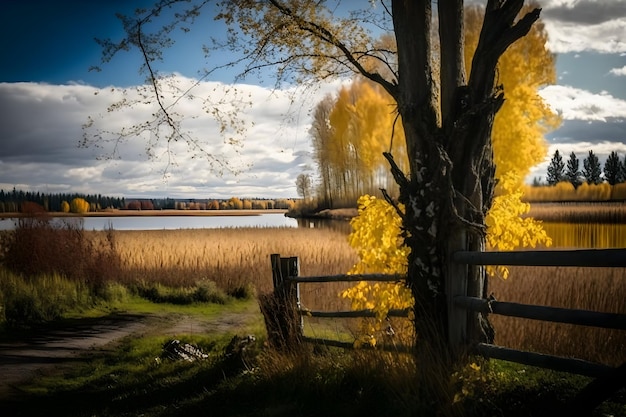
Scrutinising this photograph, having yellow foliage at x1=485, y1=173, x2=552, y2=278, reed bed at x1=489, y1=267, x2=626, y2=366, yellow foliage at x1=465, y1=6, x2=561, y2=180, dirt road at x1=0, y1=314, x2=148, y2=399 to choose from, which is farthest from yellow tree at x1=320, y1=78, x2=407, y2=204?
yellow foliage at x1=485, y1=173, x2=552, y2=278

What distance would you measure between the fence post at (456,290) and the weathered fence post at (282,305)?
2.67m

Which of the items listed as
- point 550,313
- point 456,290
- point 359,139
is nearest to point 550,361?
point 550,313

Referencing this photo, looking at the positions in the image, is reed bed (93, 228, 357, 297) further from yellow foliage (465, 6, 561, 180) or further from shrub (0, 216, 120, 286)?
yellow foliage (465, 6, 561, 180)

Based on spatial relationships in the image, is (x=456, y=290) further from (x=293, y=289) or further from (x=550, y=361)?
(x=293, y=289)

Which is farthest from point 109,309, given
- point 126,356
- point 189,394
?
point 189,394

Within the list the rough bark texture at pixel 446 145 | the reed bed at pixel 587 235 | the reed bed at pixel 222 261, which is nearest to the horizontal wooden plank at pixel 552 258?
the rough bark texture at pixel 446 145

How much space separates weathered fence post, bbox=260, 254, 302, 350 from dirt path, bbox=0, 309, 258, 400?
9.27 feet

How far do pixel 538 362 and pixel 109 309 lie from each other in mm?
10755

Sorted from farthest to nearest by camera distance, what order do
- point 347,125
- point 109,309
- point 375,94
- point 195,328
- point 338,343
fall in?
point 347,125 < point 375,94 < point 109,309 < point 195,328 < point 338,343

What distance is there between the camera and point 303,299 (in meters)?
11.7

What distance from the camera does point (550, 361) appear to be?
12.8 ft

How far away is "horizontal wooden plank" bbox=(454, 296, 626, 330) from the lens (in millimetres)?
3449

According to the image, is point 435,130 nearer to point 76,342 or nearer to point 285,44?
point 285,44

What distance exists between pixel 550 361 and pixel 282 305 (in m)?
3.94
